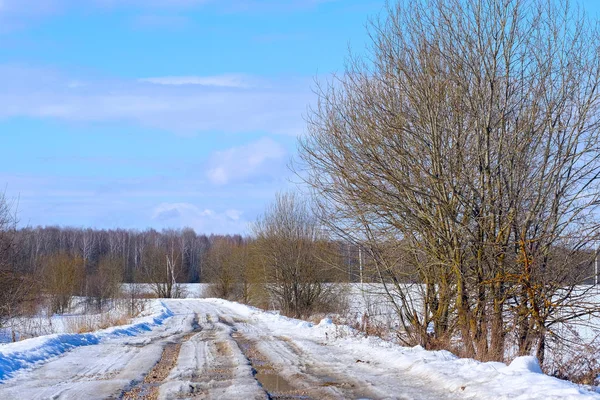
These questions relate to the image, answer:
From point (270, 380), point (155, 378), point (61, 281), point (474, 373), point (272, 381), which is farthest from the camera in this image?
point (61, 281)

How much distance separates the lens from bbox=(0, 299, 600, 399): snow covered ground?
769 centimetres

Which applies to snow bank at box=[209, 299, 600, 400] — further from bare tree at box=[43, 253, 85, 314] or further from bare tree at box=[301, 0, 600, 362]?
bare tree at box=[43, 253, 85, 314]

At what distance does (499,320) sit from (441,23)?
19.3 feet

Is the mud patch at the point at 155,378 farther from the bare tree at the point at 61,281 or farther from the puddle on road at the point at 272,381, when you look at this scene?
the bare tree at the point at 61,281

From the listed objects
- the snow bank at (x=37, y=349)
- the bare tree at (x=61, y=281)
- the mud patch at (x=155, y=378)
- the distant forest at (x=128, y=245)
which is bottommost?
the mud patch at (x=155, y=378)

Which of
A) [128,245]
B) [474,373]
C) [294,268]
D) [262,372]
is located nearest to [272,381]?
[262,372]

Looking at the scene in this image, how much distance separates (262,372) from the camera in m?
10.0

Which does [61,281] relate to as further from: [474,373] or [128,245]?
[128,245]

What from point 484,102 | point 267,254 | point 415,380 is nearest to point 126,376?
point 415,380

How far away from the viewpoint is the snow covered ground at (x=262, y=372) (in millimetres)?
7691

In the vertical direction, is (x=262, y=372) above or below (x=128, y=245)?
below

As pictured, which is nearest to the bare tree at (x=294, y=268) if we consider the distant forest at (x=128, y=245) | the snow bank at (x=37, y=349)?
the snow bank at (x=37, y=349)

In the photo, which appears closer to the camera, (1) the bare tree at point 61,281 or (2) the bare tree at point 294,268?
(2) the bare tree at point 294,268

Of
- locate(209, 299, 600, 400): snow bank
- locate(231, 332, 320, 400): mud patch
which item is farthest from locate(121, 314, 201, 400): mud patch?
locate(209, 299, 600, 400): snow bank
